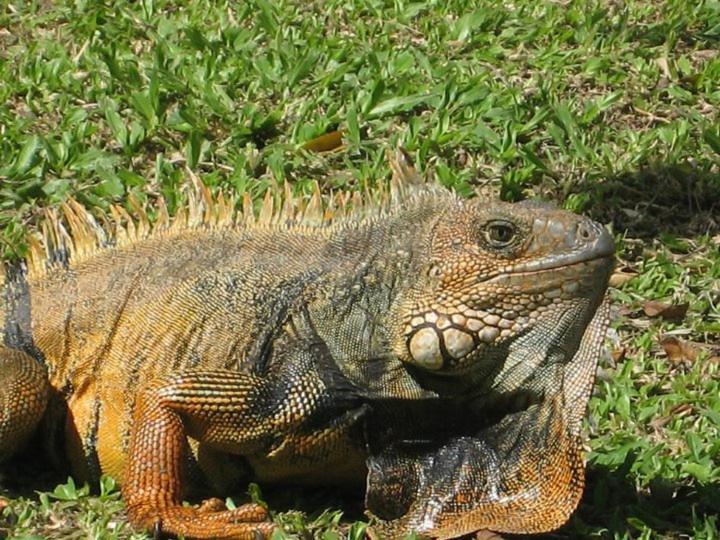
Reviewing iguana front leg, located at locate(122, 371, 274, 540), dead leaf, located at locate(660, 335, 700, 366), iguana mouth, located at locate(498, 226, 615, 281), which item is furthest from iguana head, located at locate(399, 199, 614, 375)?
dead leaf, located at locate(660, 335, 700, 366)

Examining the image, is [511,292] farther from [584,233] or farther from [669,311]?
[669,311]

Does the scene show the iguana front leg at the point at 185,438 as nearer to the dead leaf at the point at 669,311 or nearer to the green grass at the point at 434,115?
the green grass at the point at 434,115

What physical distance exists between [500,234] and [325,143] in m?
2.88

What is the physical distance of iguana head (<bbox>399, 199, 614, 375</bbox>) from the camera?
15.4 feet

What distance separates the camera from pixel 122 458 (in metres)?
5.23

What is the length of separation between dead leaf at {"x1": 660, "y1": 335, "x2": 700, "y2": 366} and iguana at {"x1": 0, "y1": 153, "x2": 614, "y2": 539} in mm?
1630

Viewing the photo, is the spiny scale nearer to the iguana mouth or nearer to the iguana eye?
the iguana eye

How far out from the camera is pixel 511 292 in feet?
15.5

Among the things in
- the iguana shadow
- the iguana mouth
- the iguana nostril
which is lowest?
the iguana shadow

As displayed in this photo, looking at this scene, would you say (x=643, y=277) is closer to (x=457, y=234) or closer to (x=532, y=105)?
(x=532, y=105)

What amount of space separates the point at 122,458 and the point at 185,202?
1.47 meters

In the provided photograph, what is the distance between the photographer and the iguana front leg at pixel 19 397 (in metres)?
5.14

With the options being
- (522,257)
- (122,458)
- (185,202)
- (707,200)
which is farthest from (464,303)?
(707,200)

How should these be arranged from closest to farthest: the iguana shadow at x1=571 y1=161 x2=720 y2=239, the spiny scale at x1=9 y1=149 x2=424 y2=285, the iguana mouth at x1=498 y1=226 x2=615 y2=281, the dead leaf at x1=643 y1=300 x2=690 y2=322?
the iguana mouth at x1=498 y1=226 x2=615 y2=281, the spiny scale at x1=9 y1=149 x2=424 y2=285, the dead leaf at x1=643 y1=300 x2=690 y2=322, the iguana shadow at x1=571 y1=161 x2=720 y2=239
